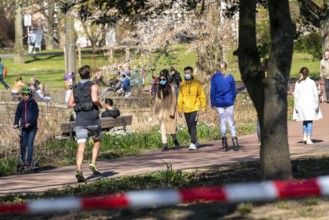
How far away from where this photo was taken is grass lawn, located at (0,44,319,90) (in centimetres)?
3870

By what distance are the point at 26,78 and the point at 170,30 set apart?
1697cm

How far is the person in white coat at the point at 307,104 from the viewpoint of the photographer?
1783 cm

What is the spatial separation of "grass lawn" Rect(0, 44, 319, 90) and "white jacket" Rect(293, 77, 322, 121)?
44.5 feet

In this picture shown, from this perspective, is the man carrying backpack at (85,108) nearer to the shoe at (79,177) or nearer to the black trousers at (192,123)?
the shoe at (79,177)

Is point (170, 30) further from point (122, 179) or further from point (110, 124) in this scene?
point (122, 179)

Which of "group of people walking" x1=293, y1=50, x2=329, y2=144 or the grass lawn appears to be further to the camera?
the grass lawn

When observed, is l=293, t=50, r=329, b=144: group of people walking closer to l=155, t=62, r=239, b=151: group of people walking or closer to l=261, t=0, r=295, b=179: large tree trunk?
l=155, t=62, r=239, b=151: group of people walking

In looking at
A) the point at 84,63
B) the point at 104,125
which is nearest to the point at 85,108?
the point at 104,125

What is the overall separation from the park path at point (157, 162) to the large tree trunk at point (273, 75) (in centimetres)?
416

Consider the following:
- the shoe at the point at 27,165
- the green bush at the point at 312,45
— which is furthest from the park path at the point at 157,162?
the green bush at the point at 312,45

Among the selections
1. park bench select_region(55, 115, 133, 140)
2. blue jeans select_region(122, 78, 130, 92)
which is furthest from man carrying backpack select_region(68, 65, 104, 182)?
blue jeans select_region(122, 78, 130, 92)

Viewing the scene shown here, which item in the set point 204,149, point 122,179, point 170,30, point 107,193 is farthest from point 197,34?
point 107,193

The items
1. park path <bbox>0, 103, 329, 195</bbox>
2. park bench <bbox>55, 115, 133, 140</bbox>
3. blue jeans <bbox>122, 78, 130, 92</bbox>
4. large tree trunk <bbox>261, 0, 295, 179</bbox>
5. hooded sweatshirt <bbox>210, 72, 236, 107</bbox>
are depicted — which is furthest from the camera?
blue jeans <bbox>122, 78, 130, 92</bbox>

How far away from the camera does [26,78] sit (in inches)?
1940
